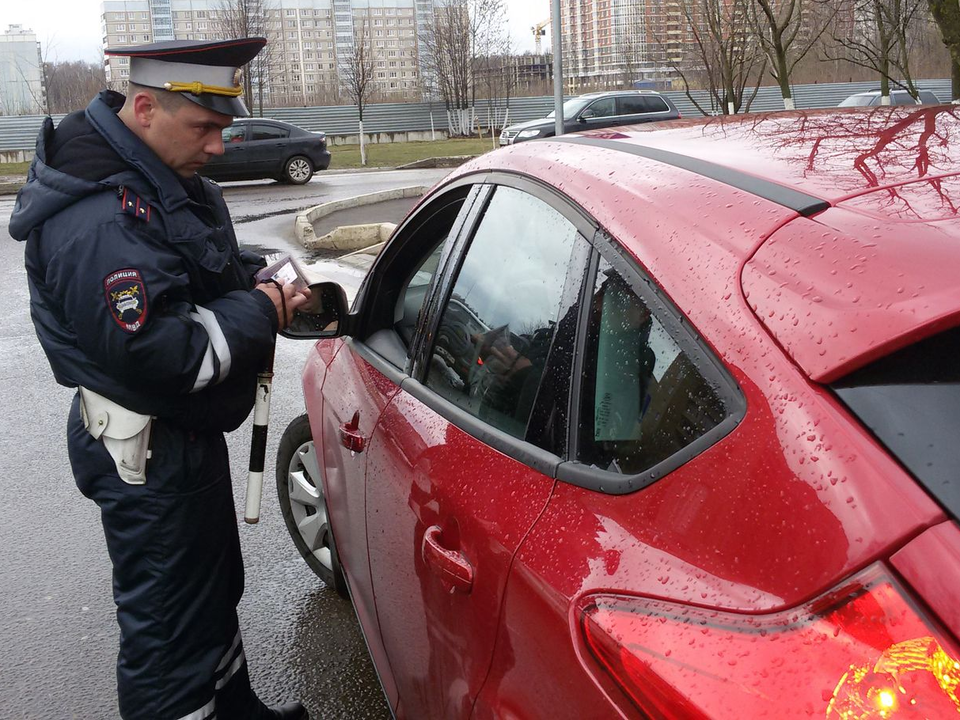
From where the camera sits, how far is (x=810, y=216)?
1.34m

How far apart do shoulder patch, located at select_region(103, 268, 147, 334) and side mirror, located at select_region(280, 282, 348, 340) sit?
0.53 meters

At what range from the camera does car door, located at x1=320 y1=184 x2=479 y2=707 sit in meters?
2.37

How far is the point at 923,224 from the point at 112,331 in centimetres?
164

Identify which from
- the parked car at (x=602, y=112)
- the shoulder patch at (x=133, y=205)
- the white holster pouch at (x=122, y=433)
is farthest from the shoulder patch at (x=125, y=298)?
the parked car at (x=602, y=112)

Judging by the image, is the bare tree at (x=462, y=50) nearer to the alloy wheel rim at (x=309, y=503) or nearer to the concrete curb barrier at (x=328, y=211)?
the concrete curb barrier at (x=328, y=211)

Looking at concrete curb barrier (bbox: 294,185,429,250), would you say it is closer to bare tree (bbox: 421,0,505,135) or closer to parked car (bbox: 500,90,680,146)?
parked car (bbox: 500,90,680,146)

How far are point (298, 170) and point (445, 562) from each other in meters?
20.9

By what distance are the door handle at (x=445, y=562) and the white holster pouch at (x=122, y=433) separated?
848 millimetres

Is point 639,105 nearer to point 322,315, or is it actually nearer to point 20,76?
point 322,315

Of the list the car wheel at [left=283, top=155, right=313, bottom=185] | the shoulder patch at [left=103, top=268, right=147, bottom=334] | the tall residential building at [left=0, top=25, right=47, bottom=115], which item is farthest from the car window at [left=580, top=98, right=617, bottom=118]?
the tall residential building at [left=0, top=25, right=47, bottom=115]

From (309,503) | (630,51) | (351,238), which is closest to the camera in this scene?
(309,503)

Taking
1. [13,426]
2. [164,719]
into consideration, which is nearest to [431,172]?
[13,426]

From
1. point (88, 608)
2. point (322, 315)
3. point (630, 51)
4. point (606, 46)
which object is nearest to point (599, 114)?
point (88, 608)

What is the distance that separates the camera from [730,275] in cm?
132
